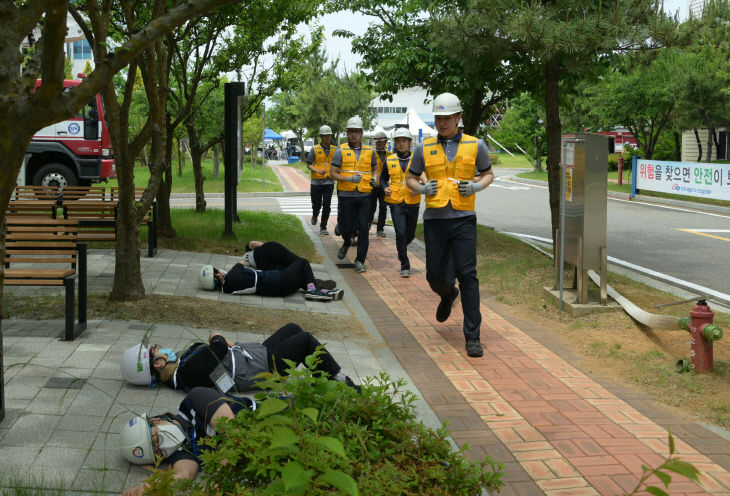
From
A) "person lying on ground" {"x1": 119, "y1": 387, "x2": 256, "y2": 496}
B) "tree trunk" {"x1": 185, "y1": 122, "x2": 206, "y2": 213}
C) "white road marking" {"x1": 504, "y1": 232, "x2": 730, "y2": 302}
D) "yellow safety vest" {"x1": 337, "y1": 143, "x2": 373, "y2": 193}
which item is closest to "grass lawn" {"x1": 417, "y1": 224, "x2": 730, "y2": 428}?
"white road marking" {"x1": 504, "y1": 232, "x2": 730, "y2": 302}

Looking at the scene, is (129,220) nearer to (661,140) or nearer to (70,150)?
(70,150)

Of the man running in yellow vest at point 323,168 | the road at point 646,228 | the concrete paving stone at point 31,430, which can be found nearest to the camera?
the concrete paving stone at point 31,430

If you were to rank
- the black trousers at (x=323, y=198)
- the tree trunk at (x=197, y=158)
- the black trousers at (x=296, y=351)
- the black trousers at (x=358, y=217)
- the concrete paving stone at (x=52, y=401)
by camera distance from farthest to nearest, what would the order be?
the tree trunk at (x=197, y=158) < the black trousers at (x=323, y=198) < the black trousers at (x=358, y=217) < the black trousers at (x=296, y=351) < the concrete paving stone at (x=52, y=401)

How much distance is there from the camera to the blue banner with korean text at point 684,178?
74.2 feet

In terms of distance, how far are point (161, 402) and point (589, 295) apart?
5.31m

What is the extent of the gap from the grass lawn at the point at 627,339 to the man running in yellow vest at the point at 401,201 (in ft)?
3.70

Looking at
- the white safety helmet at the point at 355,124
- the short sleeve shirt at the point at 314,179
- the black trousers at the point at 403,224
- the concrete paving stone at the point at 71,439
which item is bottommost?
the concrete paving stone at the point at 71,439

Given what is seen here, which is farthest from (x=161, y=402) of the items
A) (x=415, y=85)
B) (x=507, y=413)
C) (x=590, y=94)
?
(x=590, y=94)

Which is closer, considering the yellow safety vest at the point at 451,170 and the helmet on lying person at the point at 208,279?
the yellow safety vest at the point at 451,170

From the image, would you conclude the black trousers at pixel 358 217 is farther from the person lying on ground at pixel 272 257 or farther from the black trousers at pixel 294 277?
the black trousers at pixel 294 277

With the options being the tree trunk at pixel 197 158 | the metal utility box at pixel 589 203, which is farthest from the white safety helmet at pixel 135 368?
the tree trunk at pixel 197 158

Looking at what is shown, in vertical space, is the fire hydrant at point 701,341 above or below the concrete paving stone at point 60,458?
above

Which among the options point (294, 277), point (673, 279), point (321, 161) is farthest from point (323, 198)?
point (673, 279)

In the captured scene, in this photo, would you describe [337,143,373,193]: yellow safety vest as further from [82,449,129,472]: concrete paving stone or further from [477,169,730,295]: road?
[82,449,129,472]: concrete paving stone
